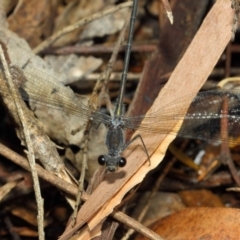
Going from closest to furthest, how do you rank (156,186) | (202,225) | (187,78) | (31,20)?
1. (202,225)
2. (187,78)
3. (156,186)
4. (31,20)

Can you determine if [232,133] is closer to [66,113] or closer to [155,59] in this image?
[155,59]

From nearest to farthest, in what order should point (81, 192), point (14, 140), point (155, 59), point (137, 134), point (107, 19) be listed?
point (81, 192) → point (137, 134) → point (14, 140) → point (155, 59) → point (107, 19)

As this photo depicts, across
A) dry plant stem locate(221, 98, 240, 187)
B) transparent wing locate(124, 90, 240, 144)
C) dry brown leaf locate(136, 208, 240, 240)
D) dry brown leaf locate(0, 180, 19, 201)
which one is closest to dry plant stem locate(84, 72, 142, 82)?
transparent wing locate(124, 90, 240, 144)

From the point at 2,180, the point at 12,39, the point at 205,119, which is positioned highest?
the point at 12,39

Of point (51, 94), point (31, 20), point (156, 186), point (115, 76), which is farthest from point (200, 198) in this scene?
point (31, 20)

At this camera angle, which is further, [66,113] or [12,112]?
[66,113]

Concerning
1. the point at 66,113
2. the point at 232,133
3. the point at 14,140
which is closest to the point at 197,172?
the point at 232,133

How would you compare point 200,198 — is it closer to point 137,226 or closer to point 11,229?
point 137,226
